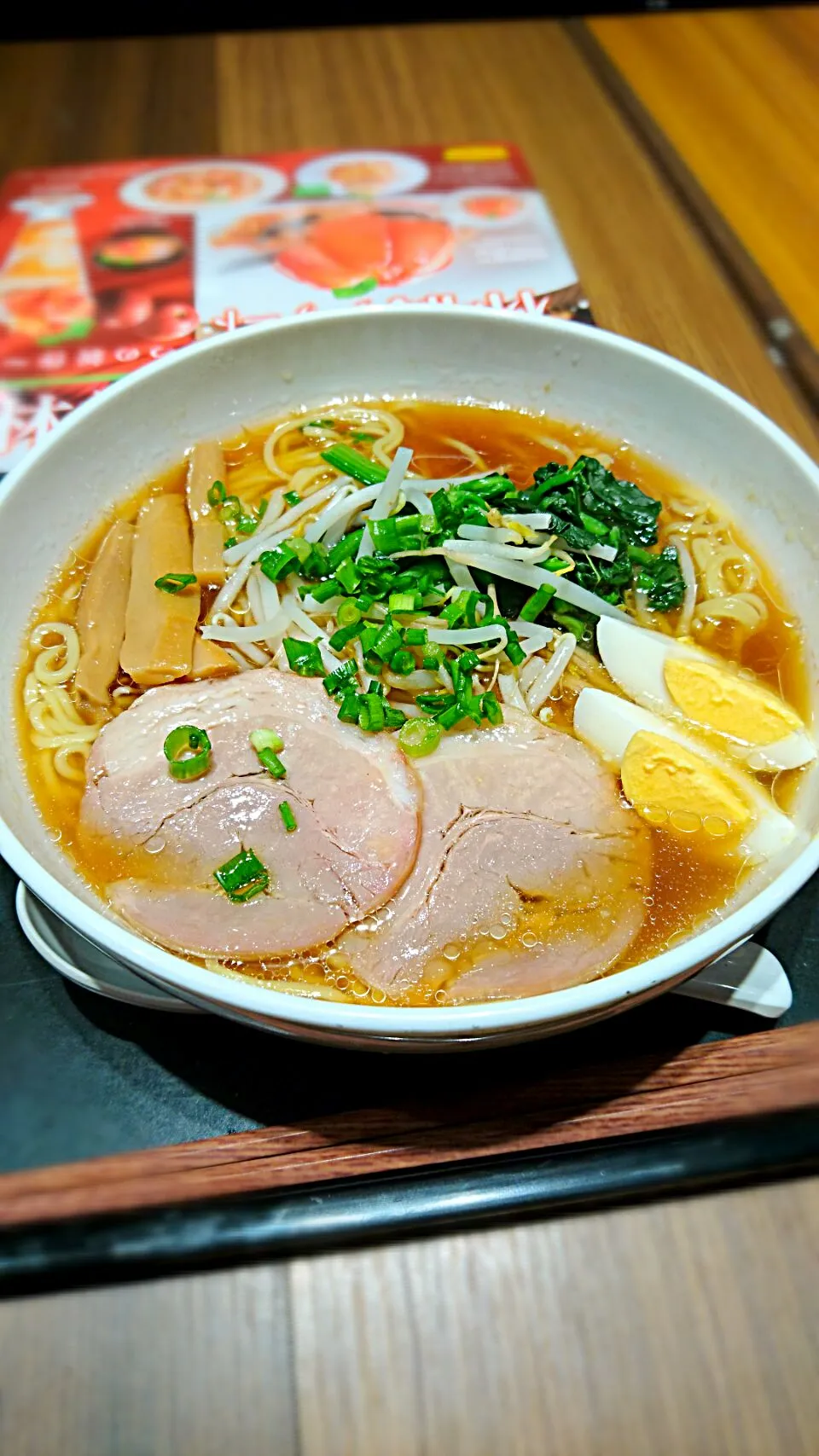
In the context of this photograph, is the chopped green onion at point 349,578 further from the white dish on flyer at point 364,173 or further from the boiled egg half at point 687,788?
the white dish on flyer at point 364,173

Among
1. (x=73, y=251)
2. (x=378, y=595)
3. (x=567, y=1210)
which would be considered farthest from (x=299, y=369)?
(x=567, y=1210)

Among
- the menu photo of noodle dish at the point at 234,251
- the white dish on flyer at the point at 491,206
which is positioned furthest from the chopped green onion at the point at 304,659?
the white dish on flyer at the point at 491,206

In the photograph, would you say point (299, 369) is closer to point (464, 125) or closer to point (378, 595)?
point (378, 595)

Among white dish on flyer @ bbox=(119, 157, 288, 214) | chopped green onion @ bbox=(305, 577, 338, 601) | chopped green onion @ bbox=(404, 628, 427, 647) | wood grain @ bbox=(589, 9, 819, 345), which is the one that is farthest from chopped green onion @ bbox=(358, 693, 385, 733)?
white dish on flyer @ bbox=(119, 157, 288, 214)

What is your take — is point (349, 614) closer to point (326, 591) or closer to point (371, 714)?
point (326, 591)

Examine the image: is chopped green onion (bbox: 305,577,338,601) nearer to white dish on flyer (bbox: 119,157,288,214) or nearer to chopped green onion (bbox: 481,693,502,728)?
chopped green onion (bbox: 481,693,502,728)

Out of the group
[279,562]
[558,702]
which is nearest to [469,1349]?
[558,702]
